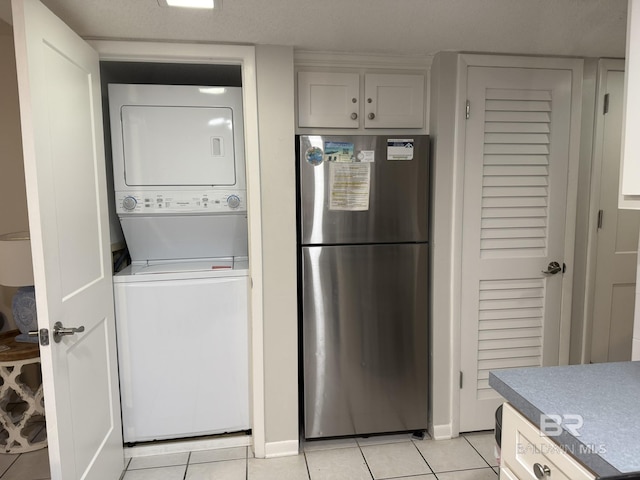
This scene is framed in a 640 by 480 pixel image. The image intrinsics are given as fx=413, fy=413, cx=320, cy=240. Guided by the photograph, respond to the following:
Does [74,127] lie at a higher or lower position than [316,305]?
higher

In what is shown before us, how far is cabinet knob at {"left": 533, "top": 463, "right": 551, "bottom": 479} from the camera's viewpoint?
918 millimetres

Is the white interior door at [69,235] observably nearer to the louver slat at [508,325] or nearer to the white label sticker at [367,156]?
the white label sticker at [367,156]

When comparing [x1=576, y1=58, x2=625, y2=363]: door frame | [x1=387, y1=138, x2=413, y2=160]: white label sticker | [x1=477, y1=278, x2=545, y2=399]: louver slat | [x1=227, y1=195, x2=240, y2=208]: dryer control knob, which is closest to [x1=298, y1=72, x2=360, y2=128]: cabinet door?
[x1=387, y1=138, x2=413, y2=160]: white label sticker

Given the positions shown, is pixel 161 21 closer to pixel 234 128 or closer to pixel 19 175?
pixel 234 128

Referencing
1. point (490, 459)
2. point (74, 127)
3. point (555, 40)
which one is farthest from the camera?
point (490, 459)

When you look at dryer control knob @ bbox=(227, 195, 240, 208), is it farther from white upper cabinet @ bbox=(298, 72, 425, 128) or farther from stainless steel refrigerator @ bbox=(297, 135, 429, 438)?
white upper cabinet @ bbox=(298, 72, 425, 128)

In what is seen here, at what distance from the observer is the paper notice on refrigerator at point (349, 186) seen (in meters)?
2.04

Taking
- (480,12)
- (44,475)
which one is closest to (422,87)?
(480,12)

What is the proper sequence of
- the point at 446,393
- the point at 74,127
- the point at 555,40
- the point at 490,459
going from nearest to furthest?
the point at 74,127, the point at 555,40, the point at 490,459, the point at 446,393

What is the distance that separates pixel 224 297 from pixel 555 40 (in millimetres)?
2026

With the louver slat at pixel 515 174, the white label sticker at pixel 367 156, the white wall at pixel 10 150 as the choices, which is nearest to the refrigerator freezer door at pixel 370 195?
the white label sticker at pixel 367 156

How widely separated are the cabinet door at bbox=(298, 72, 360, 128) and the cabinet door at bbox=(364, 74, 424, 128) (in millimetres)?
75

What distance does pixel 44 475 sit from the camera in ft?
6.51

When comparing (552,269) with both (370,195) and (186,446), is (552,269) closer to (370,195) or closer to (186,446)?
(370,195)
